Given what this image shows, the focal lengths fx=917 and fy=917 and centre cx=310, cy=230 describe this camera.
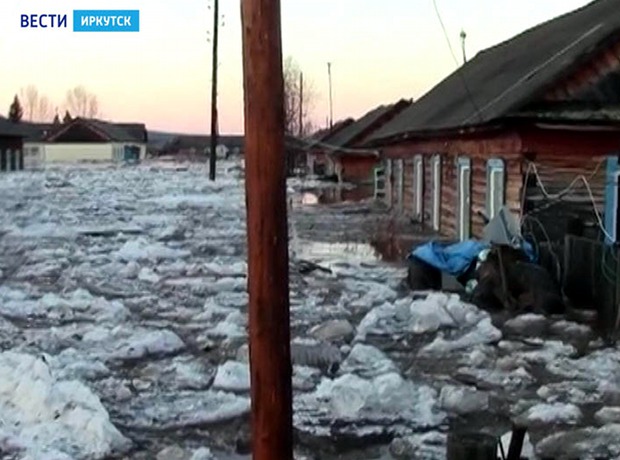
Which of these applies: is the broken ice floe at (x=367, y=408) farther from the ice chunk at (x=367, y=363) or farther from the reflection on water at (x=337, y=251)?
the reflection on water at (x=337, y=251)

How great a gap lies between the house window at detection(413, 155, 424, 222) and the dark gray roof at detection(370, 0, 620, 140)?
1265mm

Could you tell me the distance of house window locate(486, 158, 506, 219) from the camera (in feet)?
56.5

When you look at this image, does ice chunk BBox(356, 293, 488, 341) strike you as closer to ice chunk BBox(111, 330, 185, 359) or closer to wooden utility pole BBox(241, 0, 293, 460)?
ice chunk BBox(111, 330, 185, 359)

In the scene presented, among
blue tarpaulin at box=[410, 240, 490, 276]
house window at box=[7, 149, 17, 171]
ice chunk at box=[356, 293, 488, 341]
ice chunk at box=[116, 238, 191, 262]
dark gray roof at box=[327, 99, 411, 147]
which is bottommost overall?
ice chunk at box=[356, 293, 488, 341]

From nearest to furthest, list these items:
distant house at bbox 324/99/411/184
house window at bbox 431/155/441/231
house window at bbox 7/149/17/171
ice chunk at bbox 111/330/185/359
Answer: ice chunk at bbox 111/330/185/359
house window at bbox 431/155/441/231
distant house at bbox 324/99/411/184
house window at bbox 7/149/17/171

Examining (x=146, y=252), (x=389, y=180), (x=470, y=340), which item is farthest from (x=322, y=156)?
Answer: (x=470, y=340)

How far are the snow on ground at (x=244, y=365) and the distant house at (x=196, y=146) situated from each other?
11828 cm

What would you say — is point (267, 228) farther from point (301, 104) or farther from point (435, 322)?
point (301, 104)

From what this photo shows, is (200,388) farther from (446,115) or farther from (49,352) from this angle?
(446,115)

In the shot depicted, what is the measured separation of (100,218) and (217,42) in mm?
25552

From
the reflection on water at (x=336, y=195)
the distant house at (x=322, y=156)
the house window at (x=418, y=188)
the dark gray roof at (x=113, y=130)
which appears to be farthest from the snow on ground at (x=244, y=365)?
the dark gray roof at (x=113, y=130)

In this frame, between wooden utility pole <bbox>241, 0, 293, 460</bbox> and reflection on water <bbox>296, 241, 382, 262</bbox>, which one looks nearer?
wooden utility pole <bbox>241, 0, 293, 460</bbox>

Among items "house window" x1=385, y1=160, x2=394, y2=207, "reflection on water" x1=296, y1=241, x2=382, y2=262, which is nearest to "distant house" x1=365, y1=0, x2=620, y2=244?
"reflection on water" x1=296, y1=241, x2=382, y2=262

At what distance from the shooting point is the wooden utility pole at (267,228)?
15.0ft
